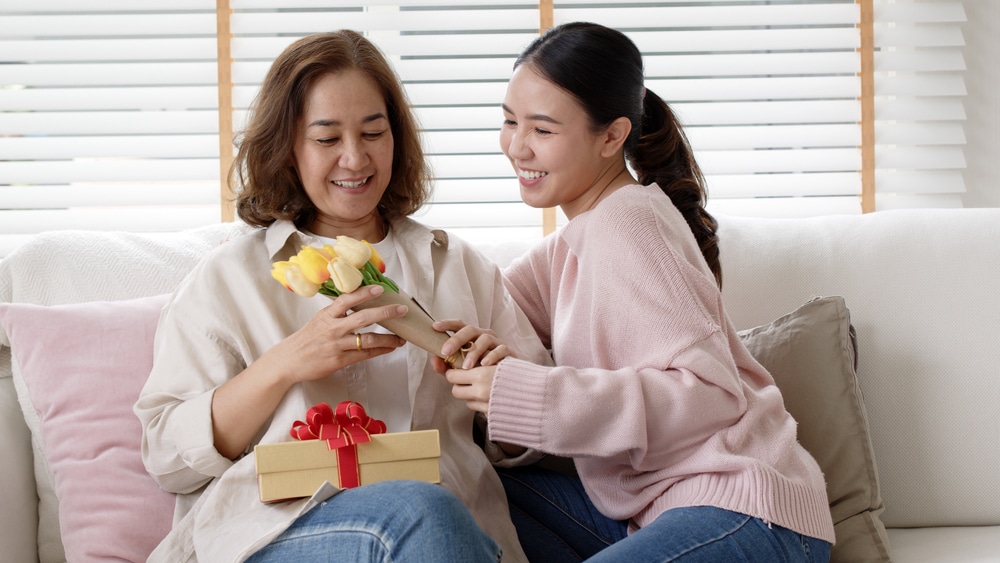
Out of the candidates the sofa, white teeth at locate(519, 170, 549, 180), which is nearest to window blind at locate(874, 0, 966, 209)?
the sofa

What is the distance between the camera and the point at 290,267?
134cm

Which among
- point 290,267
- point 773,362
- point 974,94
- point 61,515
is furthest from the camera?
point 974,94

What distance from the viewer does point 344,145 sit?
65.2 inches

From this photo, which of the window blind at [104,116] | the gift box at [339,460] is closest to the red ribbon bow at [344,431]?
the gift box at [339,460]

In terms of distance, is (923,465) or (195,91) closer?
(923,465)

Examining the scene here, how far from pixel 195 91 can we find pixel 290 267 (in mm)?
1661

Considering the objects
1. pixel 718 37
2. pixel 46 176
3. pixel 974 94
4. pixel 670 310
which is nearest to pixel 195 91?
pixel 46 176

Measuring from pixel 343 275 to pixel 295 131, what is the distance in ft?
1.49

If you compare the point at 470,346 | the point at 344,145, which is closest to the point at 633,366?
the point at 470,346

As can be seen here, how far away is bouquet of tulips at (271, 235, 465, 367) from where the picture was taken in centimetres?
134

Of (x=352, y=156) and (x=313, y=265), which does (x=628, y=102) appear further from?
(x=313, y=265)

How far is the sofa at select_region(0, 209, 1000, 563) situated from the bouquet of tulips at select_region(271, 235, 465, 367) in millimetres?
577

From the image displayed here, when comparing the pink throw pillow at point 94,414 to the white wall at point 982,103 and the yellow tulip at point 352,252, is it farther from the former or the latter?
the white wall at point 982,103

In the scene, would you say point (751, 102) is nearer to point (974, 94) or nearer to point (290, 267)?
point (974, 94)
